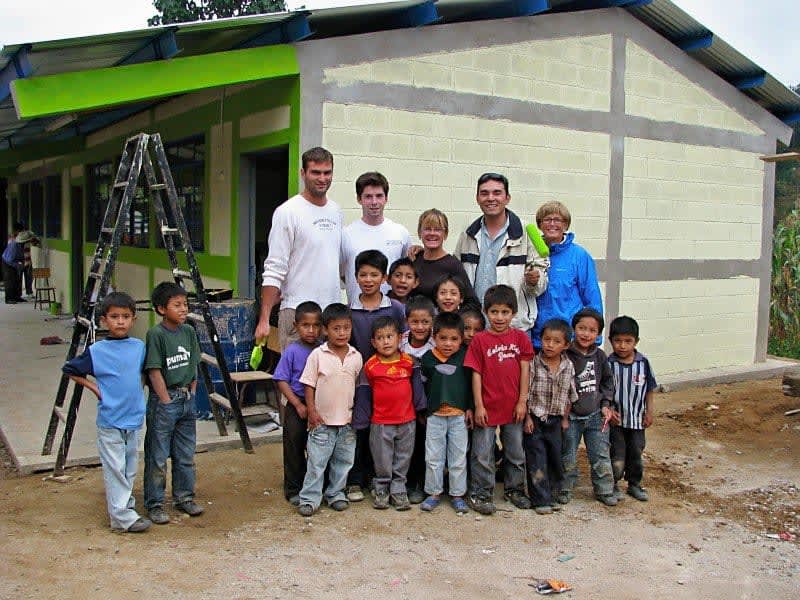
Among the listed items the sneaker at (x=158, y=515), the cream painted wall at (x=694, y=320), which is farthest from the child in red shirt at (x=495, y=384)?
the cream painted wall at (x=694, y=320)

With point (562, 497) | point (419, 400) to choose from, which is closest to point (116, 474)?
point (419, 400)

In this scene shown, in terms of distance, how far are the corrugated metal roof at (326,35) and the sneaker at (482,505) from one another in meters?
3.67

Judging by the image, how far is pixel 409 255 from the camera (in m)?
5.29

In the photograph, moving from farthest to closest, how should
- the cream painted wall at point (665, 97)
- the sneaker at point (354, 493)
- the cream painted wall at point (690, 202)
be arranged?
the cream painted wall at point (690, 202) → the cream painted wall at point (665, 97) → the sneaker at point (354, 493)

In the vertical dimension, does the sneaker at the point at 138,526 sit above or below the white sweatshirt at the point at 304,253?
below

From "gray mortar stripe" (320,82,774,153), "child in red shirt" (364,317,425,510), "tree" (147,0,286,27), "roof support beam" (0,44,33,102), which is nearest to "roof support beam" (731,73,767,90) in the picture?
"gray mortar stripe" (320,82,774,153)

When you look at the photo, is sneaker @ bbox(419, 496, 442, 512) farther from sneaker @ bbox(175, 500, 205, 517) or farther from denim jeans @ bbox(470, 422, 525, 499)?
sneaker @ bbox(175, 500, 205, 517)

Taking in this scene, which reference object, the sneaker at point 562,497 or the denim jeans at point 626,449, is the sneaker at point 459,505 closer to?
the sneaker at point 562,497

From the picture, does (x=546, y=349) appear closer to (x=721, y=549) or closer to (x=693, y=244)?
(x=721, y=549)

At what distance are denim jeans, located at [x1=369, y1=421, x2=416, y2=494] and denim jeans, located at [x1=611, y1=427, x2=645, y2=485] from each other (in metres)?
1.37

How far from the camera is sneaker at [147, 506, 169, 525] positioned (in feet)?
15.2

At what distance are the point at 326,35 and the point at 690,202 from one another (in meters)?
4.96

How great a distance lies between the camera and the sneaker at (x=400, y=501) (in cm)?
502

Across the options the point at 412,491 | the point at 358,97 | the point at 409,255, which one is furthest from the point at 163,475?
the point at 358,97
